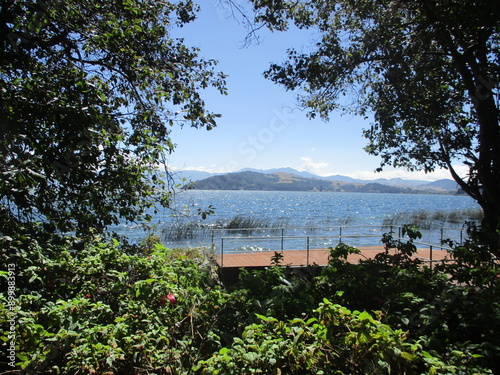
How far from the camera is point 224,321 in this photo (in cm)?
256

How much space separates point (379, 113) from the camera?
8664 millimetres

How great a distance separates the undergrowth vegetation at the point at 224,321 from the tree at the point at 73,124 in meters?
0.76

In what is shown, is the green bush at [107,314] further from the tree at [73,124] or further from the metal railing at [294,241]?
the metal railing at [294,241]

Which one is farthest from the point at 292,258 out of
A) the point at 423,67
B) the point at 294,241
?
the point at 294,241

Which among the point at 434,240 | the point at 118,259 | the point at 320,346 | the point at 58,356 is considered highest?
the point at 118,259

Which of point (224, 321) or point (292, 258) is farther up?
point (224, 321)

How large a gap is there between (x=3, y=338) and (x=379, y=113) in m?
8.58

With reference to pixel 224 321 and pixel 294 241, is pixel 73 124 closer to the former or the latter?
pixel 224 321

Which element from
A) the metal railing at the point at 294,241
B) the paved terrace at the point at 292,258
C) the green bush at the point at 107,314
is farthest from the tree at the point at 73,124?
the paved terrace at the point at 292,258

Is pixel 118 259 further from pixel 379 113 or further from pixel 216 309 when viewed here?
pixel 379 113

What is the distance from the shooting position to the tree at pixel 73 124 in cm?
330

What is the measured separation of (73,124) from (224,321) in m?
2.35

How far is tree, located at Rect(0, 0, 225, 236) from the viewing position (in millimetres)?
3304

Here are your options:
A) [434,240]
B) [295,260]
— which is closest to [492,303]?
[295,260]
